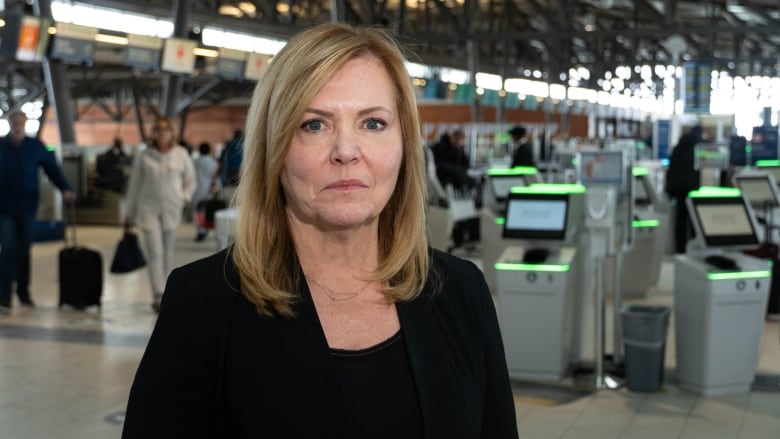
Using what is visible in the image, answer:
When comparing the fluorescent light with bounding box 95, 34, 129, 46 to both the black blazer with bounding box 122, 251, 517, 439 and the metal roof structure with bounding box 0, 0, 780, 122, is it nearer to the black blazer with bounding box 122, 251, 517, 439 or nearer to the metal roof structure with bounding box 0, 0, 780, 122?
the metal roof structure with bounding box 0, 0, 780, 122

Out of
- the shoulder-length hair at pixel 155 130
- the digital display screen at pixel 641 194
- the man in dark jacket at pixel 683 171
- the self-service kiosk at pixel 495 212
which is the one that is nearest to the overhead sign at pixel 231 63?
the self-service kiosk at pixel 495 212

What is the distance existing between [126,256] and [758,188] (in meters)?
7.01

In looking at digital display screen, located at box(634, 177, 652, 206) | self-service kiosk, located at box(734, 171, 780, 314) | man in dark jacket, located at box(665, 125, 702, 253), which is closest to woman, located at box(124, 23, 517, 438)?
self-service kiosk, located at box(734, 171, 780, 314)

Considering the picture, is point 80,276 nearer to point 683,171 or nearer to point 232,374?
point 683,171

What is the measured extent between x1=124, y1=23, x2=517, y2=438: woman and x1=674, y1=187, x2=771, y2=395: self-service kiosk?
16.8 ft

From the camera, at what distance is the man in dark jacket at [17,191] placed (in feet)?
30.1

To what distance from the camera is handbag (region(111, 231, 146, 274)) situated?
349 inches

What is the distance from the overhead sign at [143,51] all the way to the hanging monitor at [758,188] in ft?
31.8

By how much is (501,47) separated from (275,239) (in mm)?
47114

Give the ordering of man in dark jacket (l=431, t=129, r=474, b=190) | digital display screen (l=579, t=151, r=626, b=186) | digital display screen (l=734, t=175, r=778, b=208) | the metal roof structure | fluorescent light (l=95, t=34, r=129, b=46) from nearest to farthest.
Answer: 1. digital display screen (l=579, t=151, r=626, b=186)
2. digital display screen (l=734, t=175, r=778, b=208)
3. fluorescent light (l=95, t=34, r=129, b=46)
4. man in dark jacket (l=431, t=129, r=474, b=190)
5. the metal roof structure

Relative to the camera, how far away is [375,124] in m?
1.58

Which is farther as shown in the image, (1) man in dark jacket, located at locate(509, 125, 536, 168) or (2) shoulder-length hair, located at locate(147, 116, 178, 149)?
(1) man in dark jacket, located at locate(509, 125, 536, 168)

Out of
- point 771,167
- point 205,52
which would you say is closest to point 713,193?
point 771,167

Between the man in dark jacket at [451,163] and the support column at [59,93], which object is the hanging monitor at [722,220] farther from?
the support column at [59,93]
